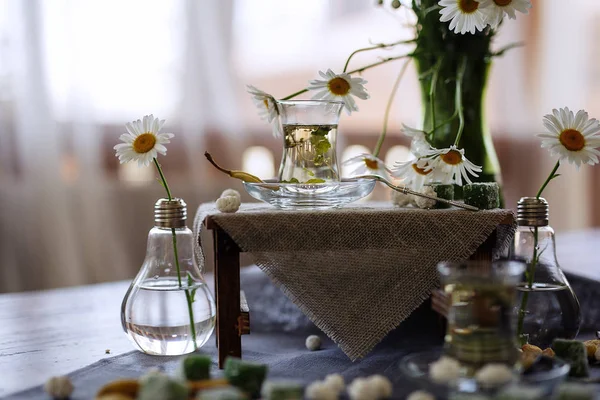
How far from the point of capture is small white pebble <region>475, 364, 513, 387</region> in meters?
0.52

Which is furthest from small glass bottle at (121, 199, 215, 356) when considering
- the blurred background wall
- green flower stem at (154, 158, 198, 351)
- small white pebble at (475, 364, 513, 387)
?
the blurred background wall

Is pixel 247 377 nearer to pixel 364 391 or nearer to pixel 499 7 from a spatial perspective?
pixel 364 391

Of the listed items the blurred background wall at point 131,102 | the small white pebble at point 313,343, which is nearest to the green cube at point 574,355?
the small white pebble at point 313,343

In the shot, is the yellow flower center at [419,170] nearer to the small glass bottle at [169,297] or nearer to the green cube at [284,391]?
the small glass bottle at [169,297]

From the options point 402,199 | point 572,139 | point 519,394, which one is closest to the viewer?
point 519,394

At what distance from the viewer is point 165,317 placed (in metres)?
0.74

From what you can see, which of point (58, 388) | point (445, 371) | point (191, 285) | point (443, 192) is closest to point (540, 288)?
point (443, 192)

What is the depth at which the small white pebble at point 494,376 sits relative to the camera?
1.71 ft

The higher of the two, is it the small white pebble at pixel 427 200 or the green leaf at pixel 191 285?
the small white pebble at pixel 427 200

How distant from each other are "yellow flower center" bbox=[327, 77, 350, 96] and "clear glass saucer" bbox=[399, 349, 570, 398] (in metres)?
0.35

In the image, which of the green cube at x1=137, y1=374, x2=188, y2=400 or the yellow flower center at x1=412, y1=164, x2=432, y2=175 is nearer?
the green cube at x1=137, y1=374, x2=188, y2=400

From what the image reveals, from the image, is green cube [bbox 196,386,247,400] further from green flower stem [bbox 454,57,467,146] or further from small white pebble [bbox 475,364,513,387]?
green flower stem [bbox 454,57,467,146]

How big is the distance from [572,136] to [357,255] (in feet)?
0.79

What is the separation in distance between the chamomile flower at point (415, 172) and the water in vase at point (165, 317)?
254mm
